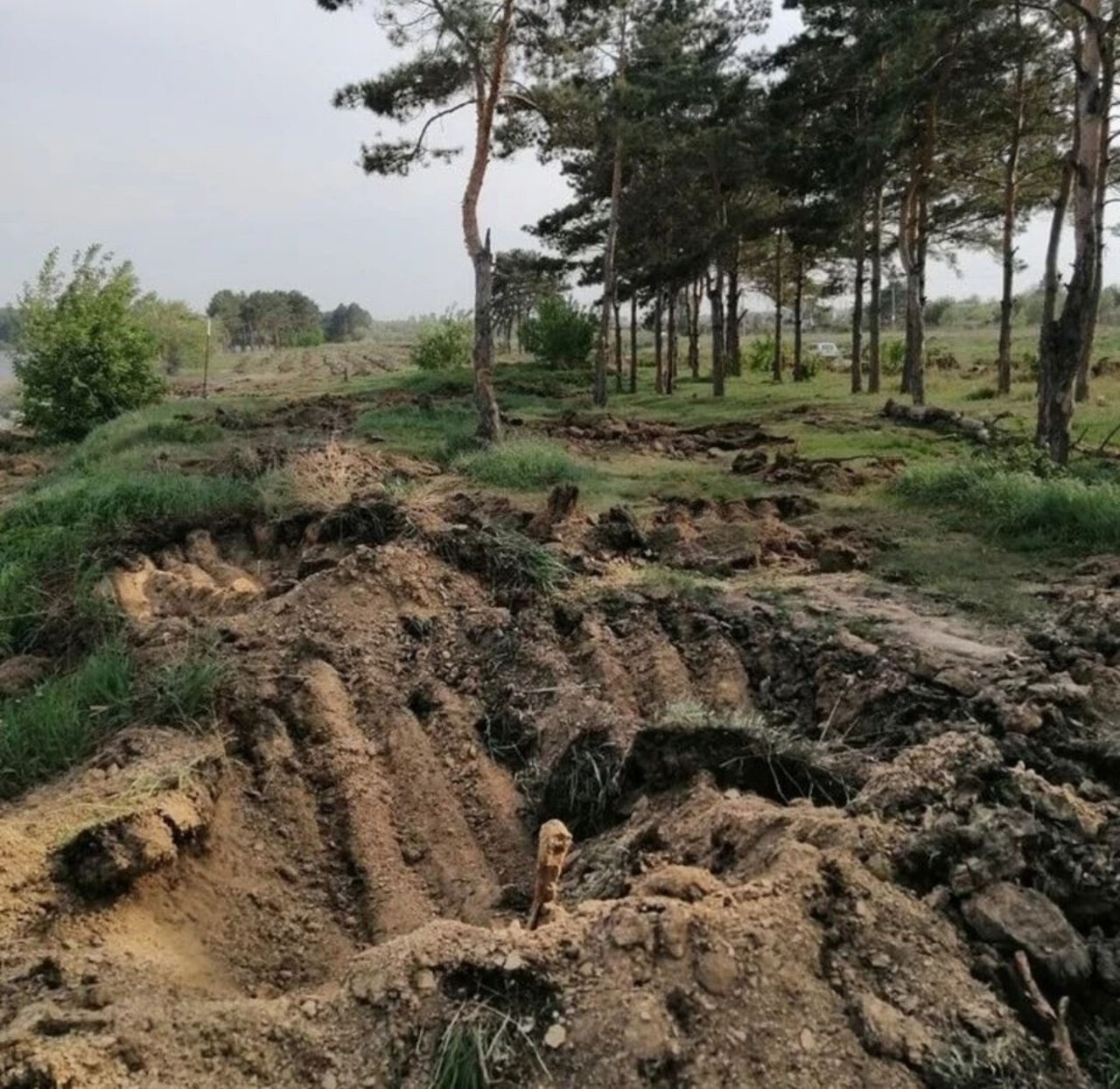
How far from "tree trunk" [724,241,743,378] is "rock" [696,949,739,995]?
23511 mm

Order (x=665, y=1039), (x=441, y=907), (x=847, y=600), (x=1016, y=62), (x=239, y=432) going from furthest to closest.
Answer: (x=1016, y=62), (x=239, y=432), (x=847, y=600), (x=441, y=907), (x=665, y=1039)

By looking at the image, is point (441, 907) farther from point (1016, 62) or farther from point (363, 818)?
point (1016, 62)

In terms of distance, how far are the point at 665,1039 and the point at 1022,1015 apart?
873 mm

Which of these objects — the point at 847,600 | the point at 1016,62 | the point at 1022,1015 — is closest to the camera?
the point at 1022,1015

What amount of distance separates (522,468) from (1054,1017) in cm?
846

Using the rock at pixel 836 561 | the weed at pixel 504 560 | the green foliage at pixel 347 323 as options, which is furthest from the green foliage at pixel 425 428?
the green foliage at pixel 347 323

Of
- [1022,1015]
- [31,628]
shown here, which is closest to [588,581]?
[31,628]

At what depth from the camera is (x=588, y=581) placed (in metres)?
6.09

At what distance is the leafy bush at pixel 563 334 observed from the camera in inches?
1266

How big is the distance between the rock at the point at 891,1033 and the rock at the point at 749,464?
937cm

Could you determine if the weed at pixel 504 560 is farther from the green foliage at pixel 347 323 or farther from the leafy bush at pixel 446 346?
the green foliage at pixel 347 323

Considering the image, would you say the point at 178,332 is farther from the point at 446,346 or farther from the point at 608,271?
the point at 608,271

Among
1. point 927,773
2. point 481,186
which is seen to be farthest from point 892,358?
point 927,773

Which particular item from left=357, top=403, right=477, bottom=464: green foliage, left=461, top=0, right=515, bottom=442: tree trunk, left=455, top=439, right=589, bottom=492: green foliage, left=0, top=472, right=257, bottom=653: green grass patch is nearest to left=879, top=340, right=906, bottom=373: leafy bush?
left=357, top=403, right=477, bottom=464: green foliage
